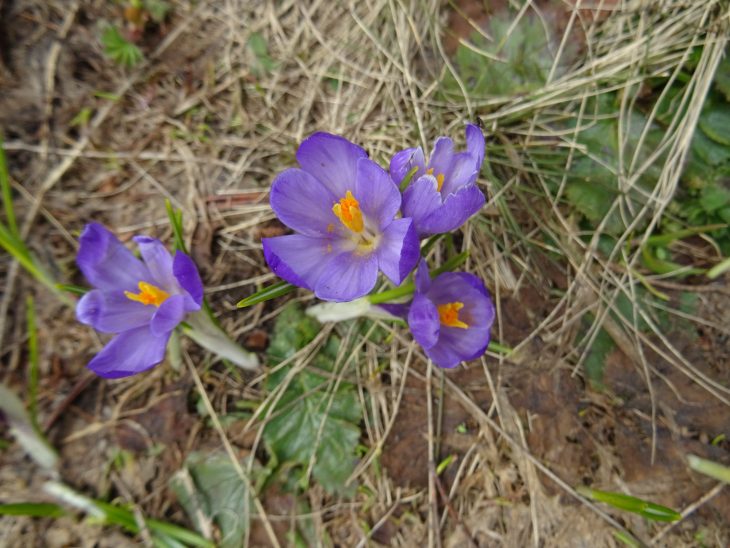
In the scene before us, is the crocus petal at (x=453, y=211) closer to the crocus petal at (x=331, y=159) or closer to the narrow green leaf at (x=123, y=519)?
the crocus petal at (x=331, y=159)

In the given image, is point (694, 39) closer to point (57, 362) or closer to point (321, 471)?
point (321, 471)

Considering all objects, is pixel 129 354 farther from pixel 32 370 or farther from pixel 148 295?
pixel 32 370

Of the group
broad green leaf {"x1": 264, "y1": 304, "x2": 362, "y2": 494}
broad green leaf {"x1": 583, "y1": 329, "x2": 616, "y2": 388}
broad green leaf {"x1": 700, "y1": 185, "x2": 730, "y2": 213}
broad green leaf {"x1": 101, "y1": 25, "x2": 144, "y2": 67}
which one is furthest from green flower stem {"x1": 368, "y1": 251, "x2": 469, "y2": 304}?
broad green leaf {"x1": 101, "y1": 25, "x2": 144, "y2": 67}

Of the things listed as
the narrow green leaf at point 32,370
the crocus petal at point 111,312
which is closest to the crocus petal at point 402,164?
the crocus petal at point 111,312

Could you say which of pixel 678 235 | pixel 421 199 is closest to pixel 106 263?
pixel 421 199

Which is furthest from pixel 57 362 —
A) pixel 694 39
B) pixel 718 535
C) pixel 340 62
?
pixel 694 39
